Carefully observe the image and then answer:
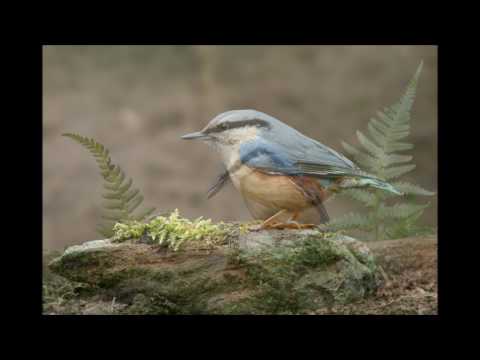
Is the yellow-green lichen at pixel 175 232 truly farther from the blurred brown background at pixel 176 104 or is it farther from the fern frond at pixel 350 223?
the blurred brown background at pixel 176 104

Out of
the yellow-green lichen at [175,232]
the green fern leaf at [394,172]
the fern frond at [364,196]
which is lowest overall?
the yellow-green lichen at [175,232]

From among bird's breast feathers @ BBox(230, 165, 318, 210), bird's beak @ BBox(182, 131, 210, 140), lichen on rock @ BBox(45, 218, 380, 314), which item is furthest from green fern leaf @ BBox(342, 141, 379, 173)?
bird's beak @ BBox(182, 131, 210, 140)

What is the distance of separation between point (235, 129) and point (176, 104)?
4.56m

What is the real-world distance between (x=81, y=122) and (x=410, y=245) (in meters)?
4.41

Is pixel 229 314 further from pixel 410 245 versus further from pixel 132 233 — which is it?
pixel 410 245

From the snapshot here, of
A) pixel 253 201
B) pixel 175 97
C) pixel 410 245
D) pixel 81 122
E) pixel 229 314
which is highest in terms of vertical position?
pixel 175 97

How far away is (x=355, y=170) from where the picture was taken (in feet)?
14.4

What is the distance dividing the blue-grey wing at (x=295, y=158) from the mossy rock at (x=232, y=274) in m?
0.43

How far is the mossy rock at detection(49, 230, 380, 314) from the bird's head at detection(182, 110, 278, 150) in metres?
0.70

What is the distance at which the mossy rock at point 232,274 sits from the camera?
4.13m

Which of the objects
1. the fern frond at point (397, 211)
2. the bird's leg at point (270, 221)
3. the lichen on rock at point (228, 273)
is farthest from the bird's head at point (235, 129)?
the fern frond at point (397, 211)

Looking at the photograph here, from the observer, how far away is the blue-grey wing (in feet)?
14.3

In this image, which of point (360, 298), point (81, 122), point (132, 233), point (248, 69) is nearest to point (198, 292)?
point (132, 233)

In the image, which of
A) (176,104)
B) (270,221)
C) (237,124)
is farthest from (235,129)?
(176,104)
